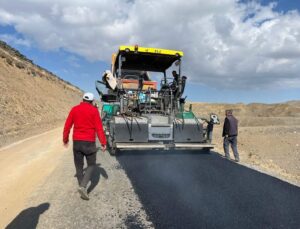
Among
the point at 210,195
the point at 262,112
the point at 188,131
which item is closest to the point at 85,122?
the point at 210,195

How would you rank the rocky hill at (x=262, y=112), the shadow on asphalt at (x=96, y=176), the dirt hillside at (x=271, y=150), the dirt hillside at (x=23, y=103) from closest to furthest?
1. the shadow on asphalt at (x=96, y=176)
2. the dirt hillside at (x=271, y=150)
3. the dirt hillside at (x=23, y=103)
4. the rocky hill at (x=262, y=112)

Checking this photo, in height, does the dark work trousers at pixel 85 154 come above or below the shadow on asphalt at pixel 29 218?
above

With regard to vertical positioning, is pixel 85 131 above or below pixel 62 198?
above

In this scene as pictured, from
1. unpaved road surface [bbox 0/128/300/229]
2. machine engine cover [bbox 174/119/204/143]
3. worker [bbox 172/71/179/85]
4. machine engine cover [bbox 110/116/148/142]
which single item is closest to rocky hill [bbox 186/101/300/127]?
worker [bbox 172/71/179/85]

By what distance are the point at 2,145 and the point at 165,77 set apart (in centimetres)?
713

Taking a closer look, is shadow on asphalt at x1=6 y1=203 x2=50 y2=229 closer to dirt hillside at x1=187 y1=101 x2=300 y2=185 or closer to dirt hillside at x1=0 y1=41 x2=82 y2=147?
dirt hillside at x1=187 y1=101 x2=300 y2=185

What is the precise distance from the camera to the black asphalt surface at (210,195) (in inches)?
214

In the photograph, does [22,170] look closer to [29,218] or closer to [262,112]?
[29,218]

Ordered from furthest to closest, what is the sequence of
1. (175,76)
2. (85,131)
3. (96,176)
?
(175,76), (96,176), (85,131)

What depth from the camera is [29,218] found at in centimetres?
556

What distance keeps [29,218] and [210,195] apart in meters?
3.01

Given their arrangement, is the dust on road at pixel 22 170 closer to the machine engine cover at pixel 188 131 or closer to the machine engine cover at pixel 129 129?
the machine engine cover at pixel 129 129

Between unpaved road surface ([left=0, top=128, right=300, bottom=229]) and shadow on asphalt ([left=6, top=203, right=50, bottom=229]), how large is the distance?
0.5 inches

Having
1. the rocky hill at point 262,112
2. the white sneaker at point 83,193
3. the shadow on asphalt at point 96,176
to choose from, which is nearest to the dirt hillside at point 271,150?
the rocky hill at point 262,112
